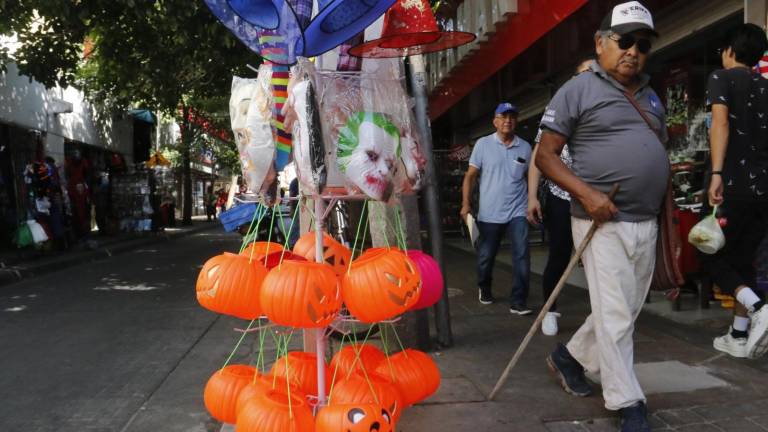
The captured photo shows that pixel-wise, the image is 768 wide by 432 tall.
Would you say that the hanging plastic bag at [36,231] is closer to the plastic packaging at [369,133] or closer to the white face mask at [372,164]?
the plastic packaging at [369,133]

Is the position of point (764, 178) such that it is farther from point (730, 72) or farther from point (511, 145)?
point (511, 145)

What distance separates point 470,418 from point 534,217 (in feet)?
Result: 6.99

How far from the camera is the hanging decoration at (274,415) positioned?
7.22ft

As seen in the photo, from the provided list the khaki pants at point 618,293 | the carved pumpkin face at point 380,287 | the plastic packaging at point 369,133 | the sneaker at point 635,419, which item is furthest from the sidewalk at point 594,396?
the plastic packaging at point 369,133

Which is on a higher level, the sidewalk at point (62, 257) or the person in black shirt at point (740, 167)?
the person in black shirt at point (740, 167)

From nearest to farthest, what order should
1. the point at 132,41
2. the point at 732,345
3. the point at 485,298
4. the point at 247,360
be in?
the point at 732,345, the point at 247,360, the point at 485,298, the point at 132,41

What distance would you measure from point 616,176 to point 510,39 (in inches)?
192

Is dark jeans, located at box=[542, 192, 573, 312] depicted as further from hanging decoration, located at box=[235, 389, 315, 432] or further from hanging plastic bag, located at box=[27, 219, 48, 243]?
hanging plastic bag, located at box=[27, 219, 48, 243]

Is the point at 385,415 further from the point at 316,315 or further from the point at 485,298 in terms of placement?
the point at 485,298

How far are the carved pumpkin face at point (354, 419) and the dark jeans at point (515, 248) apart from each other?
325cm

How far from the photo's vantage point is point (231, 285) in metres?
2.35

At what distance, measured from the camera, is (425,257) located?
2.71 metres

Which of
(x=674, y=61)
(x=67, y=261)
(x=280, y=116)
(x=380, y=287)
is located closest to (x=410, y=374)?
(x=380, y=287)

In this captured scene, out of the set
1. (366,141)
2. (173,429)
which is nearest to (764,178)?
(366,141)
